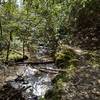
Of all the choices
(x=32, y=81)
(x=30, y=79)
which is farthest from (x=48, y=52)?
(x=32, y=81)

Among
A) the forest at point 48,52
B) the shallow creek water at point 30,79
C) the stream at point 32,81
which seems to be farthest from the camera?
the shallow creek water at point 30,79

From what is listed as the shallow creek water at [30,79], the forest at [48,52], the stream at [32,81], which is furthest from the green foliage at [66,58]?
the stream at [32,81]

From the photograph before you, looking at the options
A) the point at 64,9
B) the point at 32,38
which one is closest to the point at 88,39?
the point at 64,9

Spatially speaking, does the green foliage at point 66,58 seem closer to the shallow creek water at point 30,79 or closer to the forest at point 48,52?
the forest at point 48,52

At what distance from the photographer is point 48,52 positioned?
16703 millimetres

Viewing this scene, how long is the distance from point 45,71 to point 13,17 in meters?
4.05

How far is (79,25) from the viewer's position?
22500 millimetres

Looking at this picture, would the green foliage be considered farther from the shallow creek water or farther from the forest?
the shallow creek water

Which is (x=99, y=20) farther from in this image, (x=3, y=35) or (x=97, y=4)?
(x=3, y=35)

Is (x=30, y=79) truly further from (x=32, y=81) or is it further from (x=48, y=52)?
(x=48, y=52)

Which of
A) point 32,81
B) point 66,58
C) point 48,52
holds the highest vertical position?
point 66,58

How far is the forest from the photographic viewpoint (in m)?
9.39

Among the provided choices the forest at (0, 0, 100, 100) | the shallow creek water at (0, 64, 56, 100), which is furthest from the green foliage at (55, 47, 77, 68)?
the shallow creek water at (0, 64, 56, 100)

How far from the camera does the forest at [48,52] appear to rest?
370 inches
